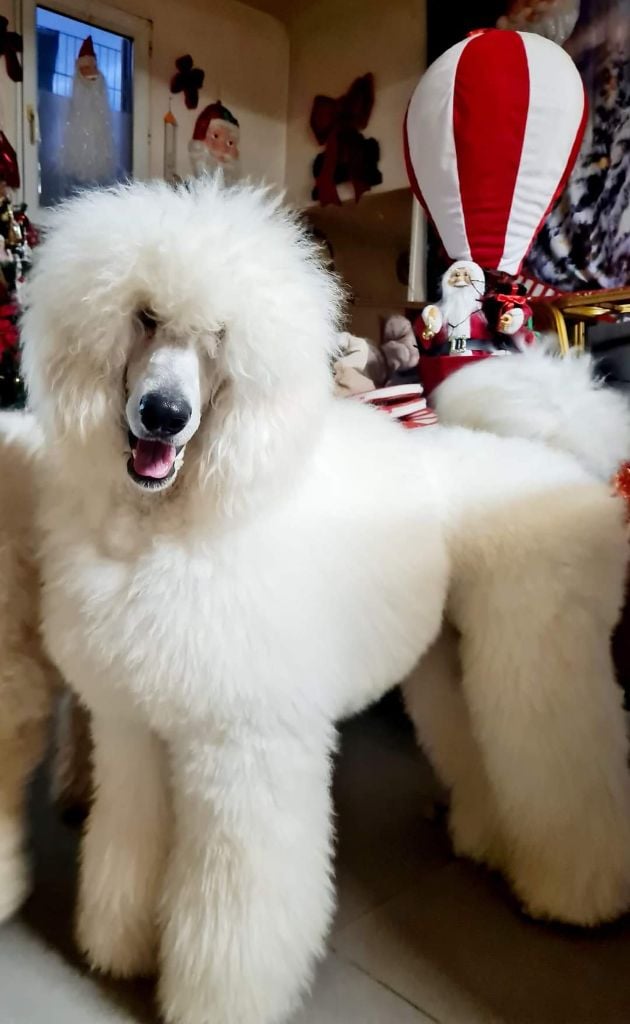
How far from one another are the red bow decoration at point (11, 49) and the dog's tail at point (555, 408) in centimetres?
223

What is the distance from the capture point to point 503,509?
1.01m

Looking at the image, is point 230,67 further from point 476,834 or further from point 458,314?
point 476,834

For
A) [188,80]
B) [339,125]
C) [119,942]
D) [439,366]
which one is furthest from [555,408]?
[188,80]

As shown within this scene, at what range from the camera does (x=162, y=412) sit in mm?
692

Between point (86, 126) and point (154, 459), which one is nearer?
point (154, 459)

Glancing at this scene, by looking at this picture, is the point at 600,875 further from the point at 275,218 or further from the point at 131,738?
the point at 275,218

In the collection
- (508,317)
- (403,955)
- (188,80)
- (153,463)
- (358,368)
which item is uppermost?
(188,80)

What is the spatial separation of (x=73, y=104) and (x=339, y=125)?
3.30ft

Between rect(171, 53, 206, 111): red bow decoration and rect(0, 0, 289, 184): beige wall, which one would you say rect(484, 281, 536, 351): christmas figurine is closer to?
rect(0, 0, 289, 184): beige wall

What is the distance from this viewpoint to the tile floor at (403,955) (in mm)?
890

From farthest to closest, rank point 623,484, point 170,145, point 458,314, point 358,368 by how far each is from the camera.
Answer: point 170,145, point 358,368, point 458,314, point 623,484

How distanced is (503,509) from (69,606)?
0.55 meters

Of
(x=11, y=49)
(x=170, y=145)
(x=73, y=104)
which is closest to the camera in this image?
(x=11, y=49)

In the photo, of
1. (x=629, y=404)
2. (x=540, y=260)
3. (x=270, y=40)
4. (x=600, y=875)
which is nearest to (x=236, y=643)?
(x=600, y=875)
